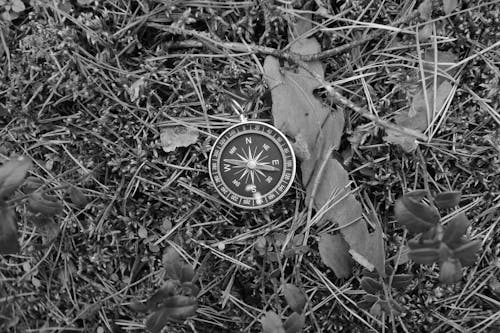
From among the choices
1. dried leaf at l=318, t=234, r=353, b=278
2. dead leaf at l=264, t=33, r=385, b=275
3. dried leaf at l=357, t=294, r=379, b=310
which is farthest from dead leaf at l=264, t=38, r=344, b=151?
dried leaf at l=357, t=294, r=379, b=310

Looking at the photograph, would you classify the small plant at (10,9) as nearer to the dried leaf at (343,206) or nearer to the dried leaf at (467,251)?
the dried leaf at (343,206)

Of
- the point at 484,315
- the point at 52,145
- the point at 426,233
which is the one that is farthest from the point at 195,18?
the point at 484,315

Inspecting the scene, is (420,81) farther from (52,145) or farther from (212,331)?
(52,145)

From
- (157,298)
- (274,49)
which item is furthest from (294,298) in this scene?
(274,49)

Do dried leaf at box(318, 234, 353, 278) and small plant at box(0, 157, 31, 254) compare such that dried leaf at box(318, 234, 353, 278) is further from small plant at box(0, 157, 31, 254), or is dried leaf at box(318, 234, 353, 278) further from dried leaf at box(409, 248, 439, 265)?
small plant at box(0, 157, 31, 254)

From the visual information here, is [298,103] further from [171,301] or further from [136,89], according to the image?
[171,301]

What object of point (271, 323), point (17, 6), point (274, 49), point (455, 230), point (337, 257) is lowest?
point (271, 323)
